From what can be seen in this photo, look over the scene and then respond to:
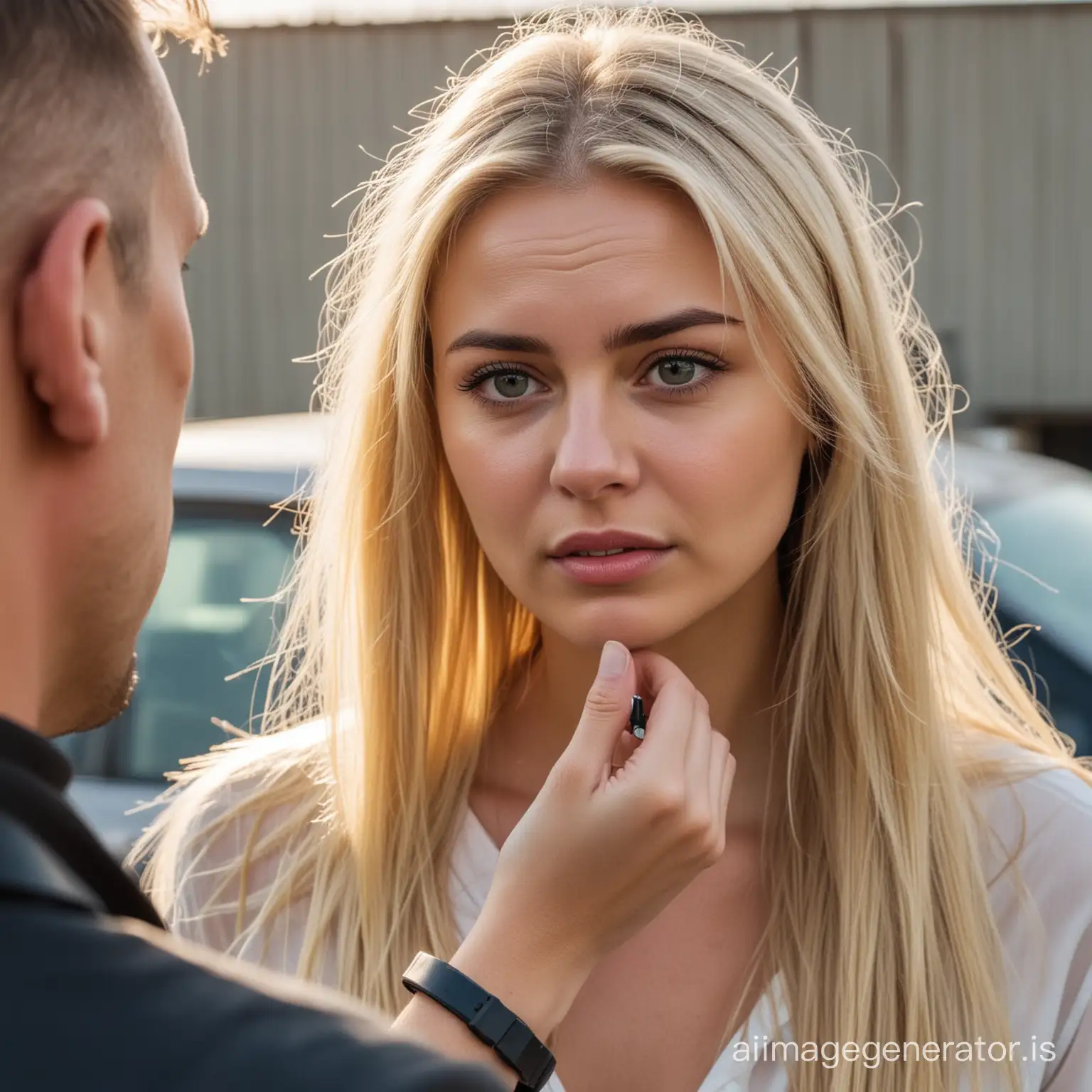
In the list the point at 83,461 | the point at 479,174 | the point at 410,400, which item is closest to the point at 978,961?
the point at 410,400

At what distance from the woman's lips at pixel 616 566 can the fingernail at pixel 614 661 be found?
11 centimetres

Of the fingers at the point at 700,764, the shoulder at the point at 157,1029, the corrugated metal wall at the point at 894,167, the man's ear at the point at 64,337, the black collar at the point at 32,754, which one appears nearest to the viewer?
the shoulder at the point at 157,1029

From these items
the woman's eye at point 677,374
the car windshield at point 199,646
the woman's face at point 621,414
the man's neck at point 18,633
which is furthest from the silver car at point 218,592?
the man's neck at point 18,633

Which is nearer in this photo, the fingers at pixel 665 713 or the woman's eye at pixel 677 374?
the fingers at pixel 665 713

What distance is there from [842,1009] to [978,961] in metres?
0.18

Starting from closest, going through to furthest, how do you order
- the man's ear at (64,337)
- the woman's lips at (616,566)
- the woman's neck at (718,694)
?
the man's ear at (64,337), the woman's lips at (616,566), the woman's neck at (718,694)

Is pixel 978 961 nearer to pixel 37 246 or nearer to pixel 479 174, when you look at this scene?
pixel 479 174

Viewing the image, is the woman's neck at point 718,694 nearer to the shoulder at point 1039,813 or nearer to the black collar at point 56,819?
the shoulder at point 1039,813

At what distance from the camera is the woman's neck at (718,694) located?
210 centimetres

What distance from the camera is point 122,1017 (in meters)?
0.71

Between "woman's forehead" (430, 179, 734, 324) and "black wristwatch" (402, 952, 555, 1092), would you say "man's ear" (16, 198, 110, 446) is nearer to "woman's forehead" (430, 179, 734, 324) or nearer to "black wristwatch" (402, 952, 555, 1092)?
"black wristwatch" (402, 952, 555, 1092)

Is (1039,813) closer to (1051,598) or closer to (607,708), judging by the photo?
(607,708)

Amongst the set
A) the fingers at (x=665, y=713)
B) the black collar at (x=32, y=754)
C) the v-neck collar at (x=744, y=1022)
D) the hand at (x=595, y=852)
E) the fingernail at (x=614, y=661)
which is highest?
the black collar at (x=32, y=754)

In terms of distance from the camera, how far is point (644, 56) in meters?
2.09
